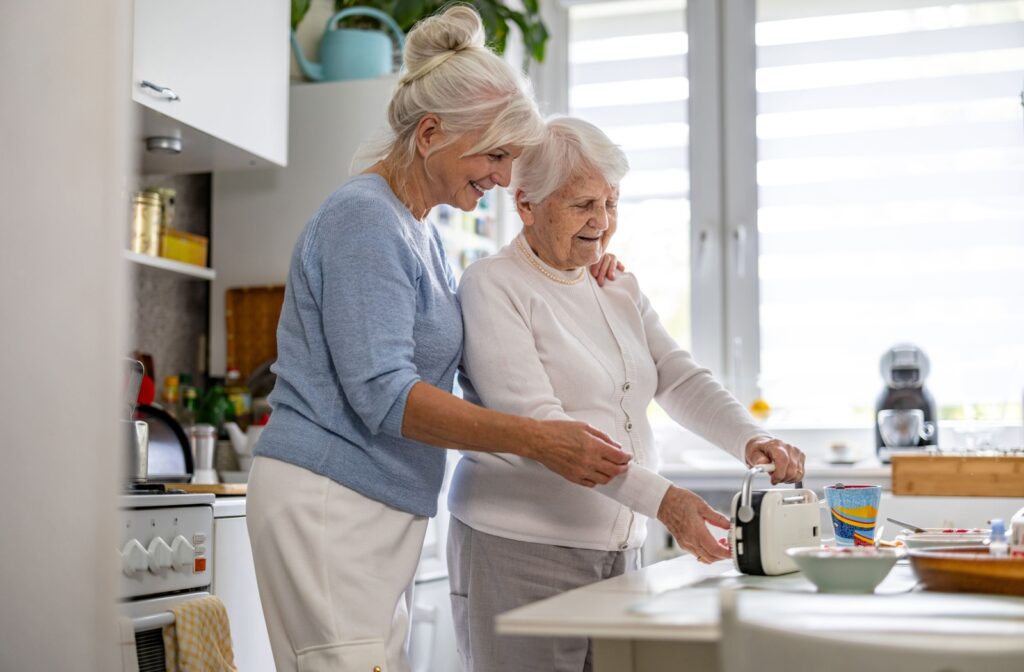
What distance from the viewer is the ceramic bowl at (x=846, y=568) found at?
1206 mm

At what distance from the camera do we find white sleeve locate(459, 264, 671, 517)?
5.16ft

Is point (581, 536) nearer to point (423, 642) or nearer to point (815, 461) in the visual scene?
point (423, 642)

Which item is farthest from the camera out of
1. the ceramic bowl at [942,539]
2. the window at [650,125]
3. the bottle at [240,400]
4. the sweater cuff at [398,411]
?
the window at [650,125]

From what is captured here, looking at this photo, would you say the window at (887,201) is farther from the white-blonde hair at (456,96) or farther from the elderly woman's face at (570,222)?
the white-blonde hair at (456,96)

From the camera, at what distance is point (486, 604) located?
1.64 metres

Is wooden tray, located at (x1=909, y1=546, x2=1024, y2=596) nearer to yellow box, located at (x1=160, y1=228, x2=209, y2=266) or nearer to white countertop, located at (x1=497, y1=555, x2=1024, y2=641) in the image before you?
white countertop, located at (x1=497, y1=555, x2=1024, y2=641)

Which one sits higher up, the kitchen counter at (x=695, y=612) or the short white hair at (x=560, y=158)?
the short white hair at (x=560, y=158)

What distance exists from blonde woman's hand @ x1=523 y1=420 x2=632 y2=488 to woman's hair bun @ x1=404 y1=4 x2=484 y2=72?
0.58 metres

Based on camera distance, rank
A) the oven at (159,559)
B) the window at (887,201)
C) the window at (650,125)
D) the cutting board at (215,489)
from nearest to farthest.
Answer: the oven at (159,559)
the cutting board at (215,489)
the window at (887,201)
the window at (650,125)

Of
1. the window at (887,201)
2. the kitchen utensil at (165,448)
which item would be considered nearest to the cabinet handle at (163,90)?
the kitchen utensil at (165,448)

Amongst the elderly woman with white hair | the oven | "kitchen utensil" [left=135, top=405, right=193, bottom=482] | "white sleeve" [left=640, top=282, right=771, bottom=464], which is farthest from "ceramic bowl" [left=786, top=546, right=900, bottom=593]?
"kitchen utensil" [left=135, top=405, right=193, bottom=482]

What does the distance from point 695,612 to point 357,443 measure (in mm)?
541

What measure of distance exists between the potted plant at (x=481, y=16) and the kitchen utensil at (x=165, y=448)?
122 centimetres

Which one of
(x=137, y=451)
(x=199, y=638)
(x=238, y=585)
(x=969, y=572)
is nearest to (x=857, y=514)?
(x=969, y=572)
